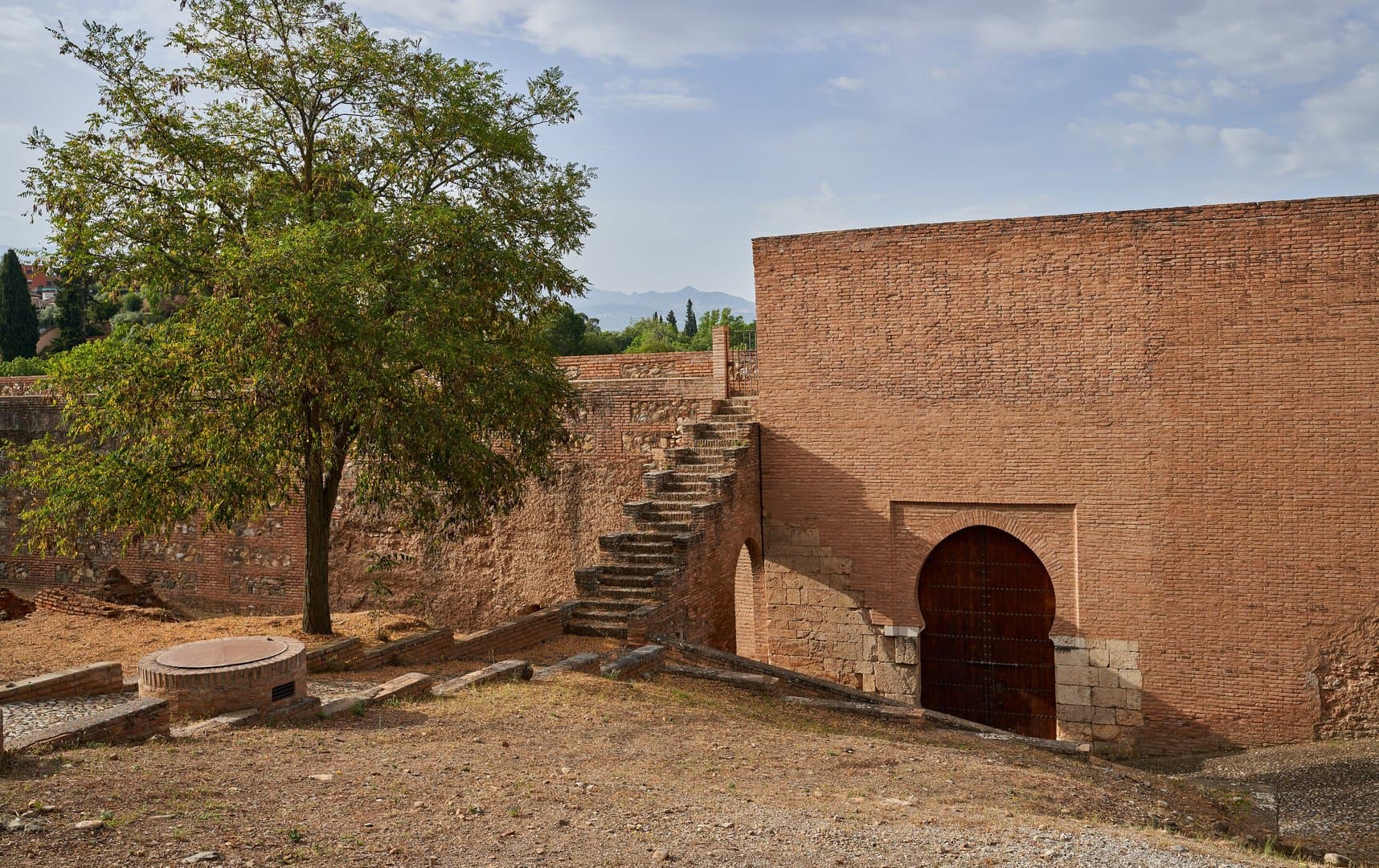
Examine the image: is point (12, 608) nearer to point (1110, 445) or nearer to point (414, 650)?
point (414, 650)

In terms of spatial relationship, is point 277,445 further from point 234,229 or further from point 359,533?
point 359,533

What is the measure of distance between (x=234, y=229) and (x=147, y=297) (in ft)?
4.04

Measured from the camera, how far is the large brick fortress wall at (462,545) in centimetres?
1598

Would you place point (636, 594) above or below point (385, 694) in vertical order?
above

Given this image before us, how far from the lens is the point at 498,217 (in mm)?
11766

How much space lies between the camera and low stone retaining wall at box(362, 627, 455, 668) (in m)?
Result: 10.8

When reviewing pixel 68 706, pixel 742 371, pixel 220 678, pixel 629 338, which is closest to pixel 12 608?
pixel 68 706

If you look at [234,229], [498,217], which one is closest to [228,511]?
[234,229]

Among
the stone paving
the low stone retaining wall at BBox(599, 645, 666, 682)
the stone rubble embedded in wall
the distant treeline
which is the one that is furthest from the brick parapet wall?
the distant treeline

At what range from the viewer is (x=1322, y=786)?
1135 cm

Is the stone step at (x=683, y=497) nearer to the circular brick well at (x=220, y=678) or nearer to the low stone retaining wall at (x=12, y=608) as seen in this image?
the circular brick well at (x=220, y=678)

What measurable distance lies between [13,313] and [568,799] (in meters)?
46.0

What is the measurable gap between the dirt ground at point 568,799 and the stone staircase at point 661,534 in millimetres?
3284

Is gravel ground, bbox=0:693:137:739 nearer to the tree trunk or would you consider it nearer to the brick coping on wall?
the tree trunk
